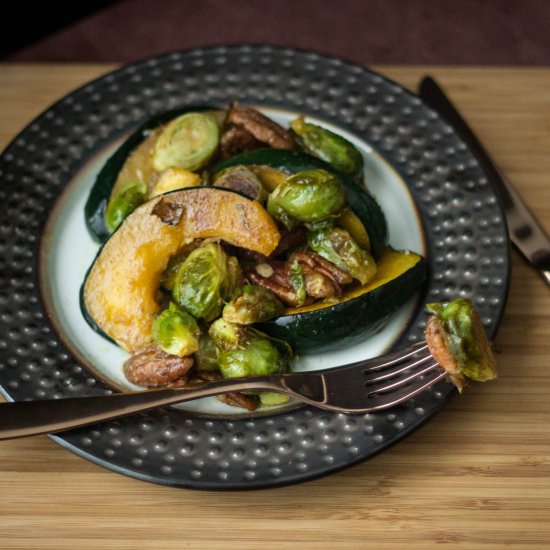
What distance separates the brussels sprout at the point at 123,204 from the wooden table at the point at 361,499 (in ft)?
2.44

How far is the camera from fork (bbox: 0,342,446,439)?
221 centimetres

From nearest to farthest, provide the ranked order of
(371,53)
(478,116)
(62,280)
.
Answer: (62,280) → (478,116) → (371,53)

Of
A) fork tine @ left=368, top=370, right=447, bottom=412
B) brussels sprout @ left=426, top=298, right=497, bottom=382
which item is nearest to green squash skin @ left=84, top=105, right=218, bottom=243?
fork tine @ left=368, top=370, right=447, bottom=412

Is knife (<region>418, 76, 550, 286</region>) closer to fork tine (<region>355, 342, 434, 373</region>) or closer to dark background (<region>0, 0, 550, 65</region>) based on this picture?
fork tine (<region>355, 342, 434, 373</region>)

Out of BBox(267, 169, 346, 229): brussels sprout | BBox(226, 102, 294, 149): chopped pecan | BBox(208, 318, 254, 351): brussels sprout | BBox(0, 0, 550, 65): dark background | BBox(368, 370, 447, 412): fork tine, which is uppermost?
BBox(0, 0, 550, 65): dark background

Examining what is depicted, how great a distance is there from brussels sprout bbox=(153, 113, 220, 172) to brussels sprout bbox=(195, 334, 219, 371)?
0.68m

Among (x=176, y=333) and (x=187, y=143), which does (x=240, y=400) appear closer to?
(x=176, y=333)

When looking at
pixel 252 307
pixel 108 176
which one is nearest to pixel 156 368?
pixel 252 307

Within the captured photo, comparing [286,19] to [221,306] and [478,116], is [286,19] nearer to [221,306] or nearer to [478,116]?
[478,116]

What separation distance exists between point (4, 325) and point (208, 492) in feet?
2.75

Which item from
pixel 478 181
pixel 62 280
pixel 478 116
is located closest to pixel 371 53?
pixel 478 116

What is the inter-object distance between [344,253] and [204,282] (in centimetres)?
43

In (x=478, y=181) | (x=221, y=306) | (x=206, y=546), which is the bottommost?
(x=206, y=546)

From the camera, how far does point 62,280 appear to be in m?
2.75
